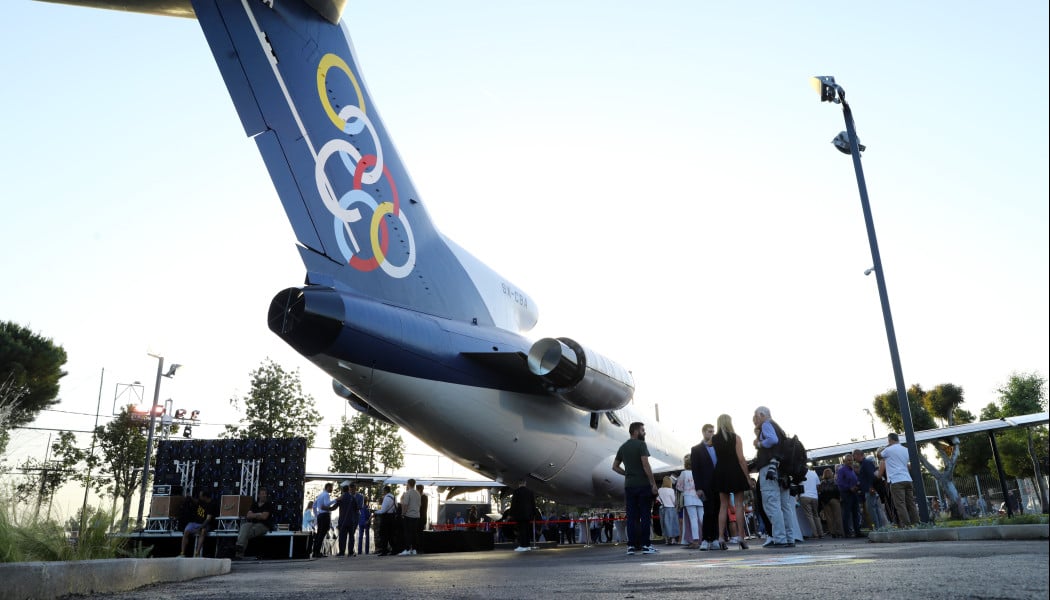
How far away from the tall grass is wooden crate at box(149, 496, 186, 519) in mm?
10523

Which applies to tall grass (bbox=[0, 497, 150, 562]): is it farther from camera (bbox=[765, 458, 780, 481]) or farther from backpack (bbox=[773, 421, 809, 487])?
backpack (bbox=[773, 421, 809, 487])

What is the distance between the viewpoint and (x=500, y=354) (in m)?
10.9

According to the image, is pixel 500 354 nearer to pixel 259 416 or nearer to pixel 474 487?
pixel 474 487

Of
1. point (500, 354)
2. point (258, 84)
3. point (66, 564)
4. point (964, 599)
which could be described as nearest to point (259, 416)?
point (500, 354)

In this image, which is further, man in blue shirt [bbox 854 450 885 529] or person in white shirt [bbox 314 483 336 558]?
person in white shirt [bbox 314 483 336 558]

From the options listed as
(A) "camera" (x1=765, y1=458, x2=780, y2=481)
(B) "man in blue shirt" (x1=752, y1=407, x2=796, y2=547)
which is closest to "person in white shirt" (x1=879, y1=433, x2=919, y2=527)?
(B) "man in blue shirt" (x1=752, y1=407, x2=796, y2=547)

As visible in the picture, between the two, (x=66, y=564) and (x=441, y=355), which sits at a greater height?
(x=441, y=355)

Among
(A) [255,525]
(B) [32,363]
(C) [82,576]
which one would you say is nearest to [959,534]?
(C) [82,576]

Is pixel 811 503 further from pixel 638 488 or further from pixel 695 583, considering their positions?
pixel 695 583

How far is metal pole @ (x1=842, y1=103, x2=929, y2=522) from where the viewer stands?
9677 mm

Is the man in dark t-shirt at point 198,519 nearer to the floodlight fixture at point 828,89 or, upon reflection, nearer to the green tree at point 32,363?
the floodlight fixture at point 828,89

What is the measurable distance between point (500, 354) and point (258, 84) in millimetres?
5004

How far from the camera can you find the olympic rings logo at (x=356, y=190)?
9141mm

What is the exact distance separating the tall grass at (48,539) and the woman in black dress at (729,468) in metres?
6.60
